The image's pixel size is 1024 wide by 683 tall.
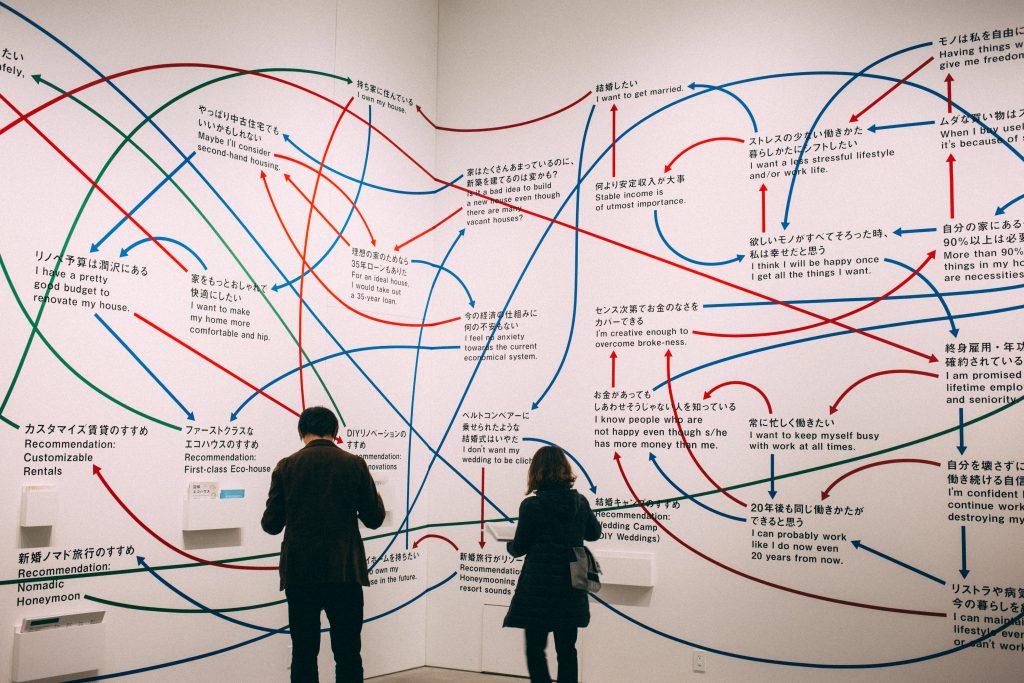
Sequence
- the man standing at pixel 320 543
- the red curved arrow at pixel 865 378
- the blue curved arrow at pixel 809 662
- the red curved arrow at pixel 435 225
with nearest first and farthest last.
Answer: the man standing at pixel 320 543 < the blue curved arrow at pixel 809 662 < the red curved arrow at pixel 865 378 < the red curved arrow at pixel 435 225

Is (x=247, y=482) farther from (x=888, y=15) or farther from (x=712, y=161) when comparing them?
(x=888, y=15)

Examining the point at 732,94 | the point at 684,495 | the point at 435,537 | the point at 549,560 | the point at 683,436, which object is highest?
the point at 732,94

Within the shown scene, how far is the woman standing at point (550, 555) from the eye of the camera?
3.98 m

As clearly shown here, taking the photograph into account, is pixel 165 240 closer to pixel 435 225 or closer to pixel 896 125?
pixel 435 225

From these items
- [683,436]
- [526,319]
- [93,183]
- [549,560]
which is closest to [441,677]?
[549,560]

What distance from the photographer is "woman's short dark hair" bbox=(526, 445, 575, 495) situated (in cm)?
405

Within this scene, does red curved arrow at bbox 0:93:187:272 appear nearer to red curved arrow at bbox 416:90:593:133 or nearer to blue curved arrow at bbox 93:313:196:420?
blue curved arrow at bbox 93:313:196:420

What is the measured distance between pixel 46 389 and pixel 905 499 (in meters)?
4.09

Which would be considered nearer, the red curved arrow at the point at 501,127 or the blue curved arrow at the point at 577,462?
the blue curved arrow at the point at 577,462

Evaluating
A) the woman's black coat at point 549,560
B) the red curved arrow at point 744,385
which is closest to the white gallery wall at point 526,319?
the red curved arrow at point 744,385

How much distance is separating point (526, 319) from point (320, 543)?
210 centimetres

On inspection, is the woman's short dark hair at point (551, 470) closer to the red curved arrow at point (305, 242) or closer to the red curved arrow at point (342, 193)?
the red curved arrow at point (305, 242)

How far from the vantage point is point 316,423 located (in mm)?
4016

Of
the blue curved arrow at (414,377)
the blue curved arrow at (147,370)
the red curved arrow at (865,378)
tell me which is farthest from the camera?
the blue curved arrow at (414,377)
